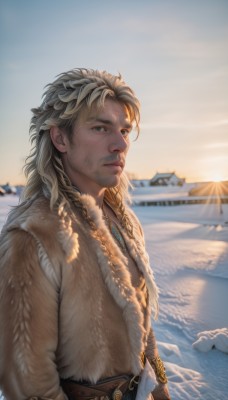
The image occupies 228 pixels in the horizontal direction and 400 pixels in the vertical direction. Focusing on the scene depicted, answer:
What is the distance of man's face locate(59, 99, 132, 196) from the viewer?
175cm

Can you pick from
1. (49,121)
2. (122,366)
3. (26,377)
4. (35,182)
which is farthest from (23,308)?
(49,121)

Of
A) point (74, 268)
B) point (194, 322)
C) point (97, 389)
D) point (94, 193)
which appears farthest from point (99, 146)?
point (194, 322)

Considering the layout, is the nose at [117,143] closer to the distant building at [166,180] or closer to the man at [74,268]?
the man at [74,268]

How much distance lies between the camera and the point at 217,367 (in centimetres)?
360

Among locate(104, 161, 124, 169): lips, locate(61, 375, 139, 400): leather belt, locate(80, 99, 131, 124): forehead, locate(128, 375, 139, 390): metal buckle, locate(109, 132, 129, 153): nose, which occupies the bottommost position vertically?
locate(128, 375, 139, 390): metal buckle

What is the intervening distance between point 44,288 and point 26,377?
396mm

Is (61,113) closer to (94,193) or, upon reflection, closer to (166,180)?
(94,193)

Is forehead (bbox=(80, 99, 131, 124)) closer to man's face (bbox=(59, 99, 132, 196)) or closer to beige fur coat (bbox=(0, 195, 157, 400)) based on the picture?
man's face (bbox=(59, 99, 132, 196))

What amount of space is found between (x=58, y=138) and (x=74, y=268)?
863 mm

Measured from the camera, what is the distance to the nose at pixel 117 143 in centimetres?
178

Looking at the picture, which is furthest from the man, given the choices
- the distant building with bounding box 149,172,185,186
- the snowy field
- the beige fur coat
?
the distant building with bounding box 149,172,185,186

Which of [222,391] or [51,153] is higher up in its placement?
[51,153]

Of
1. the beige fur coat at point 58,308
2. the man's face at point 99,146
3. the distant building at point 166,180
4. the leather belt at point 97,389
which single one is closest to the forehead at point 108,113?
the man's face at point 99,146

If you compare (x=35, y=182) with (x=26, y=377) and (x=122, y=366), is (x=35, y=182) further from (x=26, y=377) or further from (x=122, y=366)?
(x=122, y=366)
